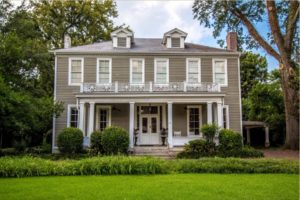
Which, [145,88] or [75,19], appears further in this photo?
[75,19]

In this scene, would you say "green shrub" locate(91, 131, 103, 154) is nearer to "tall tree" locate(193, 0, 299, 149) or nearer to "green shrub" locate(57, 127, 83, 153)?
"green shrub" locate(57, 127, 83, 153)

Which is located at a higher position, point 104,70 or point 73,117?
point 104,70

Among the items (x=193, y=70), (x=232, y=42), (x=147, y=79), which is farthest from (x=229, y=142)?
(x=232, y=42)

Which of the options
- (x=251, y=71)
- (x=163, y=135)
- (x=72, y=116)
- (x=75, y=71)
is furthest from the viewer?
(x=251, y=71)

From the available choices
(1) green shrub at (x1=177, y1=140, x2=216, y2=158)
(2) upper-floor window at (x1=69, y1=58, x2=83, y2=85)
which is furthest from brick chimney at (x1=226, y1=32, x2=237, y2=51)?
(2) upper-floor window at (x1=69, y1=58, x2=83, y2=85)

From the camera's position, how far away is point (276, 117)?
23.7 m

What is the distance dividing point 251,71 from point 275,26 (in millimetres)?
16442

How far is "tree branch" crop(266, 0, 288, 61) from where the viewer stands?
19672 millimetres

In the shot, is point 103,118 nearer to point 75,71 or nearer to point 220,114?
point 75,71

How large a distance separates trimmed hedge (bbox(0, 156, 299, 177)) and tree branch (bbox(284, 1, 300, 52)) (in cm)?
1196

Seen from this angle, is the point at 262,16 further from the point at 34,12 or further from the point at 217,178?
the point at 34,12

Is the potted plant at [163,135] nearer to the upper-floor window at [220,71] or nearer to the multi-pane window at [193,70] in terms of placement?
the multi-pane window at [193,70]

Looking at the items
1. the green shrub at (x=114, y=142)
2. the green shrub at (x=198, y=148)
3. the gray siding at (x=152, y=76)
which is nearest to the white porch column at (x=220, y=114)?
the green shrub at (x=198, y=148)

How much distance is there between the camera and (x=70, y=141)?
1596cm
